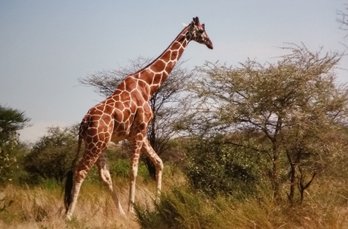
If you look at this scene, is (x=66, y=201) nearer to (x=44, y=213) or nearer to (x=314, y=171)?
(x=44, y=213)

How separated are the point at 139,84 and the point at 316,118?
3449 mm

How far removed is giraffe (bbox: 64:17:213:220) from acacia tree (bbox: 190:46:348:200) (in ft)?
5.44

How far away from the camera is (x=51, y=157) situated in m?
20.0

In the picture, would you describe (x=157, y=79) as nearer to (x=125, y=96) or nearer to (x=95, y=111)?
(x=125, y=96)

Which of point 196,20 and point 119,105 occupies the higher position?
point 196,20

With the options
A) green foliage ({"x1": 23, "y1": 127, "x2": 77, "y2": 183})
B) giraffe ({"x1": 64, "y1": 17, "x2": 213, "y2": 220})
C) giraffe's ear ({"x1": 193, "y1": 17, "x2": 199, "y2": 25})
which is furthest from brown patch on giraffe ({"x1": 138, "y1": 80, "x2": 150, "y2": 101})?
green foliage ({"x1": 23, "y1": 127, "x2": 77, "y2": 183})

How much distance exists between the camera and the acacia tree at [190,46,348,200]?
7285mm

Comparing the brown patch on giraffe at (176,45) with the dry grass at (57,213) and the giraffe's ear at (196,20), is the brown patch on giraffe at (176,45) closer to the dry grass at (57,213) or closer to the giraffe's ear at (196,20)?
the giraffe's ear at (196,20)

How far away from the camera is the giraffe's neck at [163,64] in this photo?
9438 millimetres

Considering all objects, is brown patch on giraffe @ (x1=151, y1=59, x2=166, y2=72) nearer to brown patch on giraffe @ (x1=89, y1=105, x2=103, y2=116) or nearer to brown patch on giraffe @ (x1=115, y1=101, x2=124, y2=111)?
brown patch on giraffe @ (x1=115, y1=101, x2=124, y2=111)

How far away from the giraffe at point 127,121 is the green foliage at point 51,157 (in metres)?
11.0

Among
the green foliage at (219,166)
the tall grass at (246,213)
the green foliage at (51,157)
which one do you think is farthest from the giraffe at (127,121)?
the green foliage at (51,157)

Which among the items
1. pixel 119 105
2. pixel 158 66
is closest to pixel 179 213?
pixel 119 105

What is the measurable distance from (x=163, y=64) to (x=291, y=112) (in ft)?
10.7
